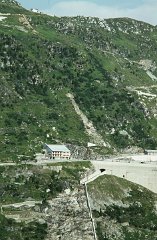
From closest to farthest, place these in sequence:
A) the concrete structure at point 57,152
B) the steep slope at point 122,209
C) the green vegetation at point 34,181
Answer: the steep slope at point 122,209
the green vegetation at point 34,181
the concrete structure at point 57,152

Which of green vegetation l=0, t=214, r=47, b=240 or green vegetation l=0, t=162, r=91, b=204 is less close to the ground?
green vegetation l=0, t=162, r=91, b=204

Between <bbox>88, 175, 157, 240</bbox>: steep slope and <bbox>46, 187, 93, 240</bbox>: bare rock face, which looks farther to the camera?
<bbox>88, 175, 157, 240</bbox>: steep slope

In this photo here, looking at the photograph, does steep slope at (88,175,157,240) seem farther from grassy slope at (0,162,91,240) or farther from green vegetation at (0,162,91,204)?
grassy slope at (0,162,91,240)

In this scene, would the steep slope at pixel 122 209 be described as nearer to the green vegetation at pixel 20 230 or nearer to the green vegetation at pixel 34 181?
the green vegetation at pixel 34 181

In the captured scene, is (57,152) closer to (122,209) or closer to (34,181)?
(34,181)

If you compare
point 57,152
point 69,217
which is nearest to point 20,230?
point 69,217

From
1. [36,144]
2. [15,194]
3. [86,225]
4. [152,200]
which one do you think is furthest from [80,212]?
[36,144]

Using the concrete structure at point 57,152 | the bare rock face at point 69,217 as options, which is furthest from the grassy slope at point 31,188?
the concrete structure at point 57,152

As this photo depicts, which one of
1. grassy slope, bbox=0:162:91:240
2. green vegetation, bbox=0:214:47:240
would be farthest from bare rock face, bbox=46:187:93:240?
green vegetation, bbox=0:214:47:240
